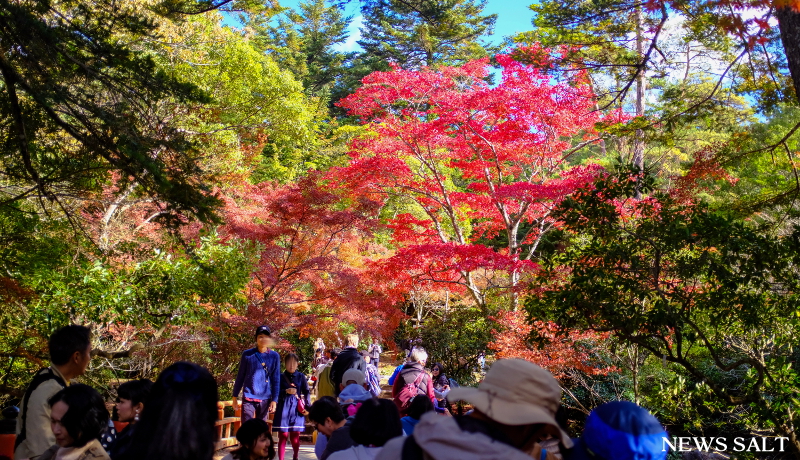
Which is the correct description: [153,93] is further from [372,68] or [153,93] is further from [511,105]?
[372,68]

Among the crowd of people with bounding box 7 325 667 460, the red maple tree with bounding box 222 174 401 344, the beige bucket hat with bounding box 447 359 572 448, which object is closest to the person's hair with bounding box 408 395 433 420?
the crowd of people with bounding box 7 325 667 460

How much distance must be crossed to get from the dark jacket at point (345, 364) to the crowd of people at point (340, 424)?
1.86 meters

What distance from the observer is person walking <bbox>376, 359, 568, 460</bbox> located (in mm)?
1617

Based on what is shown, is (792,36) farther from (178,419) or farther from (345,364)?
(178,419)

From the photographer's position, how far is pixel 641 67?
19.5ft

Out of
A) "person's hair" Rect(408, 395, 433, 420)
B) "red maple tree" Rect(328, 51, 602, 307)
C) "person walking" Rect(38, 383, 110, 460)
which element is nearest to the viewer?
"person walking" Rect(38, 383, 110, 460)

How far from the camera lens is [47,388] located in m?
2.87

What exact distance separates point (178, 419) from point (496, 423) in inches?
36.7

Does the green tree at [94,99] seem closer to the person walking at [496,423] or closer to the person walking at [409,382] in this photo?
the person walking at [409,382]

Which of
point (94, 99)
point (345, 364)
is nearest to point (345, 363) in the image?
point (345, 364)

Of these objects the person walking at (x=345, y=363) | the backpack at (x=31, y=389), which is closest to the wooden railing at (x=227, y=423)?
the person walking at (x=345, y=363)

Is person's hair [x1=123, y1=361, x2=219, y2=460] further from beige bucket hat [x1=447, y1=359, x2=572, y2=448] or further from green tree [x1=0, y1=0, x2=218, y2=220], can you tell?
green tree [x1=0, y1=0, x2=218, y2=220]

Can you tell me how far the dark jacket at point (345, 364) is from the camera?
6094 mm

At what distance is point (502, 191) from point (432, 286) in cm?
450
